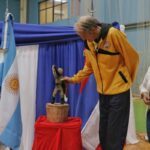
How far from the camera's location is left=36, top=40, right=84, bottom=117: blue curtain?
2.44m

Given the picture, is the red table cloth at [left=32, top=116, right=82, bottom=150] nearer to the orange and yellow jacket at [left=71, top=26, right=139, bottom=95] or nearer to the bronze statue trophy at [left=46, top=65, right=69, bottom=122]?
the bronze statue trophy at [left=46, top=65, right=69, bottom=122]

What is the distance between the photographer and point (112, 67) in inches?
74.8

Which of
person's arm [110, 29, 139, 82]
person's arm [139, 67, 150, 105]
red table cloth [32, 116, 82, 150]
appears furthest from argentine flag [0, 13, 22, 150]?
person's arm [139, 67, 150, 105]

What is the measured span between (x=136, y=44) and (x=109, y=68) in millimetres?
3447

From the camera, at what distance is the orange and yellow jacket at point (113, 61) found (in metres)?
1.85

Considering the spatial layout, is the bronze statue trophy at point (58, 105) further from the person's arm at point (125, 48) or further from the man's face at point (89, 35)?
the person's arm at point (125, 48)

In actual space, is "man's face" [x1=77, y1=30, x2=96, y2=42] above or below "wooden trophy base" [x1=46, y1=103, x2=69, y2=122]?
above

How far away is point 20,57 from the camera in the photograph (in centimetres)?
241

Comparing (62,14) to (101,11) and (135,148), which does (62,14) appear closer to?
(101,11)

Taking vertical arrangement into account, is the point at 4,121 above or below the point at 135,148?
above

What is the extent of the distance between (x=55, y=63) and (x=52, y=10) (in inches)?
289

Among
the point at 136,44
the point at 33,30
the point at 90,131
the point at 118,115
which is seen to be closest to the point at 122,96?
the point at 118,115

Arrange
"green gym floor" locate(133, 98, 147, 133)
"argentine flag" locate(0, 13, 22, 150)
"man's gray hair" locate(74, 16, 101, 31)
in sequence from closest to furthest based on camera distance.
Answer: "man's gray hair" locate(74, 16, 101, 31)
"argentine flag" locate(0, 13, 22, 150)
"green gym floor" locate(133, 98, 147, 133)

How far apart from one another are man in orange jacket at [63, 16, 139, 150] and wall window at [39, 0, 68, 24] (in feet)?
23.2
